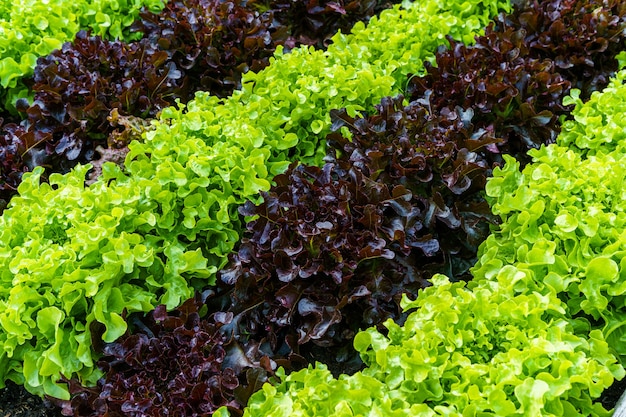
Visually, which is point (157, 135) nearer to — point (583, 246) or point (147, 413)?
point (147, 413)

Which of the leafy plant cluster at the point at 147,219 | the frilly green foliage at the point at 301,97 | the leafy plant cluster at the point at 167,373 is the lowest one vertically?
the leafy plant cluster at the point at 167,373

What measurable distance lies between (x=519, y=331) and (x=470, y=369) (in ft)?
0.96

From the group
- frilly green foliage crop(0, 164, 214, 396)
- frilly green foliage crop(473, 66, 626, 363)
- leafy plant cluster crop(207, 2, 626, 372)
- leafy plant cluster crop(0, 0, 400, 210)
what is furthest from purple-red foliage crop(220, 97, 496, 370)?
leafy plant cluster crop(0, 0, 400, 210)

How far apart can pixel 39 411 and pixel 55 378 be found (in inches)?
20.0

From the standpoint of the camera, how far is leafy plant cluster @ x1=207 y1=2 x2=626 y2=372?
3.36 m

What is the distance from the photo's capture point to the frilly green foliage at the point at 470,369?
2613 mm

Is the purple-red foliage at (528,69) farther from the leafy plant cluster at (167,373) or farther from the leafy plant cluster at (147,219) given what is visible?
the leafy plant cluster at (167,373)

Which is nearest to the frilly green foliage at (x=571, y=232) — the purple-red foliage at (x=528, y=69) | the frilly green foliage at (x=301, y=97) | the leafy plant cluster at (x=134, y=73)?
the purple-red foliage at (x=528, y=69)

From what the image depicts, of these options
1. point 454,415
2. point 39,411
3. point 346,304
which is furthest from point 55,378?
point 454,415

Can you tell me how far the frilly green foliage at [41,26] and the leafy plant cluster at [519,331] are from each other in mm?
3434

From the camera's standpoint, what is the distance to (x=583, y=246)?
3.17m

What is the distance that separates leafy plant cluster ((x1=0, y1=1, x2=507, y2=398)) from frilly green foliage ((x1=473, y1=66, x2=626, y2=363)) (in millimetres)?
1274

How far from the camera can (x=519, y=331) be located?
2826 millimetres

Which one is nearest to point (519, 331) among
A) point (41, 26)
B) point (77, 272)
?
point (77, 272)
